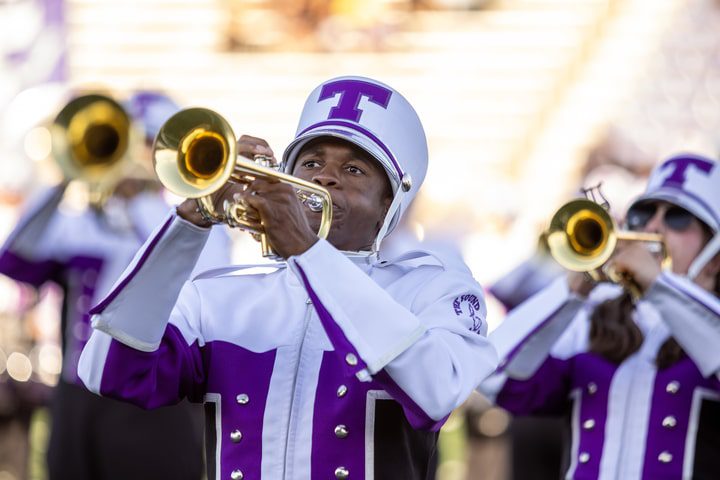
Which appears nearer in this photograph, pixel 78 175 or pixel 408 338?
pixel 408 338

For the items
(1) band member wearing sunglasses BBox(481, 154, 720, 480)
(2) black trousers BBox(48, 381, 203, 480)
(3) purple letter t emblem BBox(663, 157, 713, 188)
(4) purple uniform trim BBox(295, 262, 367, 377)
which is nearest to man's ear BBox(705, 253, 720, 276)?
(1) band member wearing sunglasses BBox(481, 154, 720, 480)

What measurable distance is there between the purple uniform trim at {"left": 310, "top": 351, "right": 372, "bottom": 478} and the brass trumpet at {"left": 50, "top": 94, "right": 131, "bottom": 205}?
8.31 ft

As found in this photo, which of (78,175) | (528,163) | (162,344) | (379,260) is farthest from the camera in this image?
(528,163)

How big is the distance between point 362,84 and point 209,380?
75 centimetres

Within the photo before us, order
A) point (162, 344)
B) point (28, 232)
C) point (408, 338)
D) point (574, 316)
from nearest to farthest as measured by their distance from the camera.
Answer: point (408, 338)
point (162, 344)
point (574, 316)
point (28, 232)

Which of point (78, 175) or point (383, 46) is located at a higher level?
point (383, 46)

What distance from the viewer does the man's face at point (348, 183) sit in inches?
123

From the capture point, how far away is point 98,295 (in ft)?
19.9

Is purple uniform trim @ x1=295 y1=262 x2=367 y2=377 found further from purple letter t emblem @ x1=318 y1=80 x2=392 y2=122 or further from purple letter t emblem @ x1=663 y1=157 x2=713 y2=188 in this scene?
purple letter t emblem @ x1=663 y1=157 x2=713 y2=188

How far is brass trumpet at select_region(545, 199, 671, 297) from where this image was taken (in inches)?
170

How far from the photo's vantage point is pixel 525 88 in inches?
698

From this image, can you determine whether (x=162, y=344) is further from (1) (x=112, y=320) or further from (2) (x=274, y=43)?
(2) (x=274, y=43)

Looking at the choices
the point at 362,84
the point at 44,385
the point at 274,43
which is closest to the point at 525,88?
the point at 274,43

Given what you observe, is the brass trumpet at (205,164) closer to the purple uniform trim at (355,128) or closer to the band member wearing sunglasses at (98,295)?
the purple uniform trim at (355,128)
